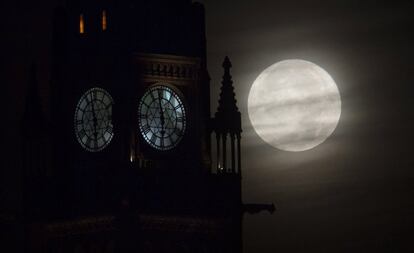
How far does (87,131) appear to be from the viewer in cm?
13075

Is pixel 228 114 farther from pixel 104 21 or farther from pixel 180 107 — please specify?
pixel 104 21

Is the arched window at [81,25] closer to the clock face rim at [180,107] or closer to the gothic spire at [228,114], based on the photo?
the clock face rim at [180,107]

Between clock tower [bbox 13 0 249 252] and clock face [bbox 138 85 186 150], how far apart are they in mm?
70

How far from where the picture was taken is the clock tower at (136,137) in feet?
420

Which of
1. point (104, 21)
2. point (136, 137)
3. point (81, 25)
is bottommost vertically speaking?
point (136, 137)

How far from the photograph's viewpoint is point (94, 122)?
427 ft

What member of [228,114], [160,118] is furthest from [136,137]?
[228,114]

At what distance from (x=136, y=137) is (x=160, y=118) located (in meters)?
2.11

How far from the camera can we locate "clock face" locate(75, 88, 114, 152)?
5128 inches

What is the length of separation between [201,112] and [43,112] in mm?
11157

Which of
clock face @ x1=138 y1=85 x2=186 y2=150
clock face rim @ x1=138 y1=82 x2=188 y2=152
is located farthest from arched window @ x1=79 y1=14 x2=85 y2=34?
clock face @ x1=138 y1=85 x2=186 y2=150

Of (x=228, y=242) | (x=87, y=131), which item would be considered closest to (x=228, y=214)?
(x=228, y=242)

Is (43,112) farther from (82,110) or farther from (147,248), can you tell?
(147,248)

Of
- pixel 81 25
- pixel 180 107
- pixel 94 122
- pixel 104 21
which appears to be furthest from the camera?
pixel 104 21
